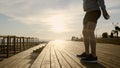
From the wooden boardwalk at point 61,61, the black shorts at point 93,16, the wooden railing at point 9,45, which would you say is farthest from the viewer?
the wooden railing at point 9,45

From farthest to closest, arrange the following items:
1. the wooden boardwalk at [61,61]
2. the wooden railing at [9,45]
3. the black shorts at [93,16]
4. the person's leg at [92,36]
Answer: the wooden railing at [9,45], the black shorts at [93,16], the person's leg at [92,36], the wooden boardwalk at [61,61]

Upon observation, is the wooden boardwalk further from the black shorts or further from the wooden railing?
the wooden railing

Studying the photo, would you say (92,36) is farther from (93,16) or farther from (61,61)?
(61,61)

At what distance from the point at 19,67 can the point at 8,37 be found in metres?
7.83

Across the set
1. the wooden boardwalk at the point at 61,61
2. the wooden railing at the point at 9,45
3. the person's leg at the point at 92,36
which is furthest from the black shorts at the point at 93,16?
the wooden railing at the point at 9,45

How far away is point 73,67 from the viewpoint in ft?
15.5

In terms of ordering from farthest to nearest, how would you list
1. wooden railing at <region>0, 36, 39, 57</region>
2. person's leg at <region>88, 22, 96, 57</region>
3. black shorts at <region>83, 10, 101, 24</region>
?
wooden railing at <region>0, 36, 39, 57</region> < black shorts at <region>83, 10, 101, 24</region> < person's leg at <region>88, 22, 96, 57</region>

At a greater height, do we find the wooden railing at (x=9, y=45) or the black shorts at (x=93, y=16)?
the black shorts at (x=93, y=16)

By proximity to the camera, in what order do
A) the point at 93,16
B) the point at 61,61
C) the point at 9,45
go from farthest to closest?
the point at 9,45
the point at 93,16
the point at 61,61

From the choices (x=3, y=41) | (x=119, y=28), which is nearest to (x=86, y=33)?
(x=3, y=41)

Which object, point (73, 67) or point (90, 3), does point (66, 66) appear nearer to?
point (73, 67)

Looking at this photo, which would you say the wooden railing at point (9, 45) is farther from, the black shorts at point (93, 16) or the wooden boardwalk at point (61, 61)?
the black shorts at point (93, 16)

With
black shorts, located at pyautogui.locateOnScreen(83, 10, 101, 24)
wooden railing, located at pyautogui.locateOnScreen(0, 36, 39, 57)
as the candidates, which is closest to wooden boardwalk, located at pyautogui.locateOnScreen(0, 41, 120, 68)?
black shorts, located at pyautogui.locateOnScreen(83, 10, 101, 24)

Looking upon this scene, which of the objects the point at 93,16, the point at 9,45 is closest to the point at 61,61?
the point at 93,16
